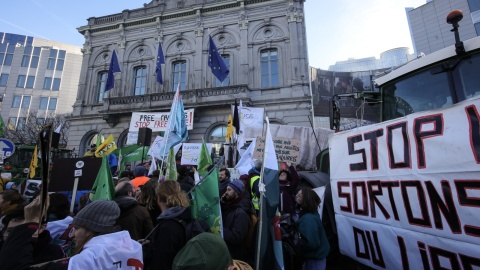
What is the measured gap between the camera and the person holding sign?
9.79 feet

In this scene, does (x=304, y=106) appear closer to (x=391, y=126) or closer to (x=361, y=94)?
(x=361, y=94)

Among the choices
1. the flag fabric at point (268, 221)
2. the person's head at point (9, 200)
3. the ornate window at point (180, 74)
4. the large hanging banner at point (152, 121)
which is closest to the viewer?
the flag fabric at point (268, 221)

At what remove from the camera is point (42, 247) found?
1951 millimetres

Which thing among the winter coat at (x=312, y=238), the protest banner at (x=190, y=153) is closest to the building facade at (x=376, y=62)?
the protest banner at (x=190, y=153)

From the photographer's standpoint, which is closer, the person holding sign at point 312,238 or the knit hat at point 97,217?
the knit hat at point 97,217

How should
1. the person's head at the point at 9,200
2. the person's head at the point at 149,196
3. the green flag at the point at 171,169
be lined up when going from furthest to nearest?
1. the green flag at the point at 171,169
2. the person's head at the point at 149,196
3. the person's head at the point at 9,200

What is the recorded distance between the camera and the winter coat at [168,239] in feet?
7.20

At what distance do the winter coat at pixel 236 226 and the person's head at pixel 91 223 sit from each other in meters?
1.37

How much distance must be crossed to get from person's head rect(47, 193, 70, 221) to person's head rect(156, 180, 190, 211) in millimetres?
1240

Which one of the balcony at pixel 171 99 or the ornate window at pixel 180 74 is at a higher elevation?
the ornate window at pixel 180 74

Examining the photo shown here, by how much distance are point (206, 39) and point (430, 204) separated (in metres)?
18.7

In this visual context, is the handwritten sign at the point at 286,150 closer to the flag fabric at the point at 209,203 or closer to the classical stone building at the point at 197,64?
the flag fabric at the point at 209,203

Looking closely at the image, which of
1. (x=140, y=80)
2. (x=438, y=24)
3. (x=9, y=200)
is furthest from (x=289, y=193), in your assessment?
(x=438, y=24)

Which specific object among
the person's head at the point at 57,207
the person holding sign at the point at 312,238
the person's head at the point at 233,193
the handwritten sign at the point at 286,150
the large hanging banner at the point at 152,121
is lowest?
the person holding sign at the point at 312,238
